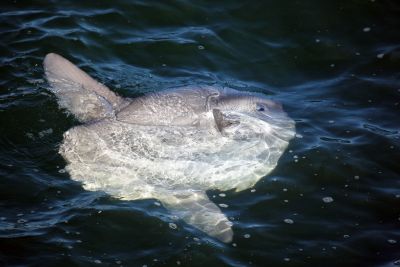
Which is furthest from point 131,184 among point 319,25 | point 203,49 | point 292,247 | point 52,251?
point 319,25

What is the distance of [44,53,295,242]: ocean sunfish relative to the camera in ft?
23.0

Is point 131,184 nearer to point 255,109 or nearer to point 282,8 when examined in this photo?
point 255,109

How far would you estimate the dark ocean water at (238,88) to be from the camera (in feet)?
20.0

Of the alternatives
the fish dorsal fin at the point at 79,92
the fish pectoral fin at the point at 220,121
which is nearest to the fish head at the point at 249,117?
the fish pectoral fin at the point at 220,121

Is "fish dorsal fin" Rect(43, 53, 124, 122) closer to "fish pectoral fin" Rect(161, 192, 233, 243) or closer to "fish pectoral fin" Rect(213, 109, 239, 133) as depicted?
"fish pectoral fin" Rect(213, 109, 239, 133)

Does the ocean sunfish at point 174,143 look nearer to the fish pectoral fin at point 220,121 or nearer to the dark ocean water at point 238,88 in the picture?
the fish pectoral fin at point 220,121

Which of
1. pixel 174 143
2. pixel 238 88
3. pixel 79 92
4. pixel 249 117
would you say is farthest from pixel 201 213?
pixel 238 88

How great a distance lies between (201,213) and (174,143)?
137 cm

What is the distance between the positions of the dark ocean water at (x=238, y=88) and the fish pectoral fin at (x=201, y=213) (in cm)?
13

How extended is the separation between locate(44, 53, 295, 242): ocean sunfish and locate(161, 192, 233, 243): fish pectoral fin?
0.01 m

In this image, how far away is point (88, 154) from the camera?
7246 mm

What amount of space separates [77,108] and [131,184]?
1.98 meters

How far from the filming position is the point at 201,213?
659cm

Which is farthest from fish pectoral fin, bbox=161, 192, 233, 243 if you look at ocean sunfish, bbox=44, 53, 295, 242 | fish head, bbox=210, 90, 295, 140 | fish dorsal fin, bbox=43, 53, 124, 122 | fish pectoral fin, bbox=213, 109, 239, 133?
fish dorsal fin, bbox=43, 53, 124, 122
